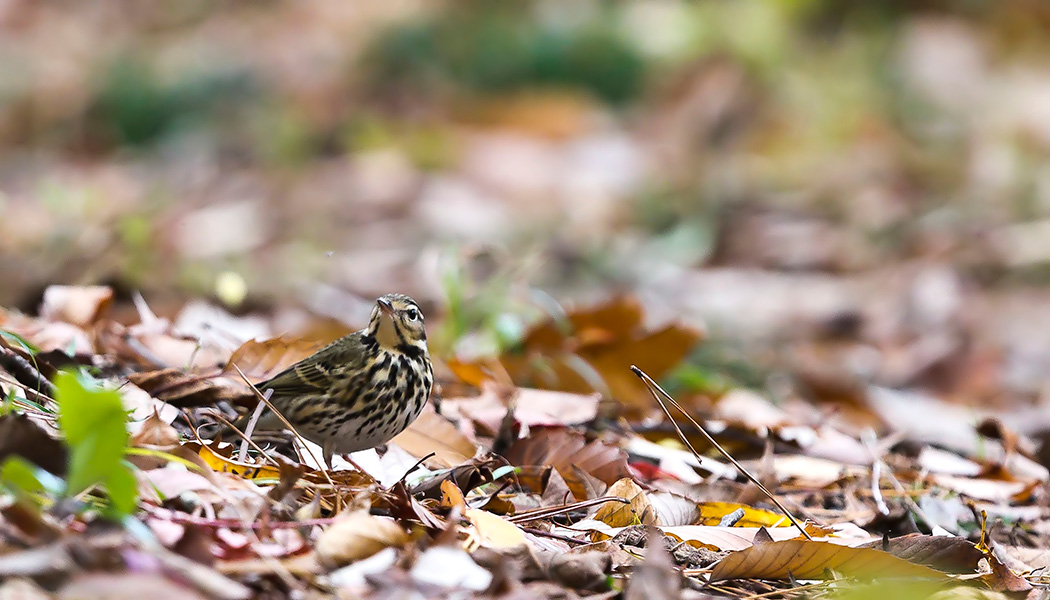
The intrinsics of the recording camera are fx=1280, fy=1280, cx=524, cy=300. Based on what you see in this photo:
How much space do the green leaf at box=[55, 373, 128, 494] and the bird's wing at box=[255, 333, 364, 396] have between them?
1341mm

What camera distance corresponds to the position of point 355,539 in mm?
2320

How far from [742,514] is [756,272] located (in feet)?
19.6

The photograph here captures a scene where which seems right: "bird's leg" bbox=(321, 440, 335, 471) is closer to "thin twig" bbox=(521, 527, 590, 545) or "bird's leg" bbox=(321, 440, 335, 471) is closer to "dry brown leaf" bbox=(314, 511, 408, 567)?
"thin twig" bbox=(521, 527, 590, 545)

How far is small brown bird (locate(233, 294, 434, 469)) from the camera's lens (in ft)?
11.1

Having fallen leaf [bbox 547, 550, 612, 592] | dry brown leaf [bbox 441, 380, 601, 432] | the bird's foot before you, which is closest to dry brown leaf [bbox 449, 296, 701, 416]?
dry brown leaf [bbox 441, 380, 601, 432]

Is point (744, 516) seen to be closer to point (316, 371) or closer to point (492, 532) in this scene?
point (492, 532)

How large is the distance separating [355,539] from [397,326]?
1.48m

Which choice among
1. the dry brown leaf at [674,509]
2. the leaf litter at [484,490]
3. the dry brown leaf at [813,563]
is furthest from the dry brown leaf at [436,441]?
the dry brown leaf at [813,563]

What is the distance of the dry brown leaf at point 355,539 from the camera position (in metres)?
2.29

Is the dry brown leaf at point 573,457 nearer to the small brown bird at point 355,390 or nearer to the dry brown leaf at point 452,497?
the small brown bird at point 355,390

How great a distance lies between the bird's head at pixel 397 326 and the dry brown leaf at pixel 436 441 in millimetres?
215

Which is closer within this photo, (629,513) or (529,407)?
(629,513)

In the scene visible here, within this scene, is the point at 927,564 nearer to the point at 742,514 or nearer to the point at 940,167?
the point at 742,514

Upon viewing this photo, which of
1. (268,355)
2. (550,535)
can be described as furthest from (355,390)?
(550,535)
